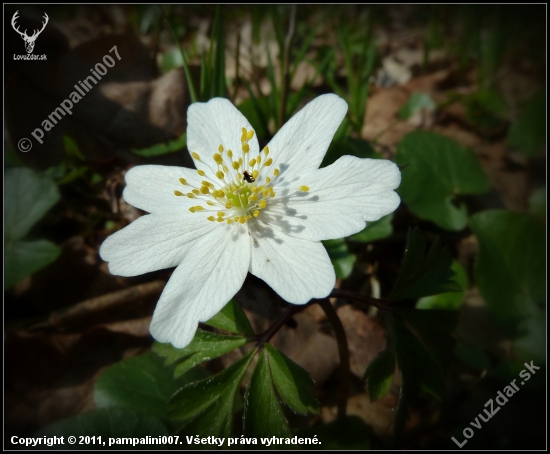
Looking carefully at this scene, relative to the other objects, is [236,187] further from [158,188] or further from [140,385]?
[140,385]

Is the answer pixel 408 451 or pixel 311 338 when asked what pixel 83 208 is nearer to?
pixel 311 338

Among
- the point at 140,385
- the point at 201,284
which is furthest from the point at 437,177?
the point at 140,385

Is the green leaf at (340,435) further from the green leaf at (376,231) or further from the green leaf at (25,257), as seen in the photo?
the green leaf at (25,257)

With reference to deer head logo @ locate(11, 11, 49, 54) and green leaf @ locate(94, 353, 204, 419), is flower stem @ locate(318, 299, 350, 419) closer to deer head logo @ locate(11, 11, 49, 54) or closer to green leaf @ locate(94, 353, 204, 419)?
green leaf @ locate(94, 353, 204, 419)

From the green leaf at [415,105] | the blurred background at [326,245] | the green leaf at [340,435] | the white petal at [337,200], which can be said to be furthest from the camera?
the green leaf at [415,105]

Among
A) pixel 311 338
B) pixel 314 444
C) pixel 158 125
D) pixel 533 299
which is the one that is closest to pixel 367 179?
pixel 311 338

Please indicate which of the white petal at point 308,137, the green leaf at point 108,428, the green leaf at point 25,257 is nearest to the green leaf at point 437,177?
the white petal at point 308,137

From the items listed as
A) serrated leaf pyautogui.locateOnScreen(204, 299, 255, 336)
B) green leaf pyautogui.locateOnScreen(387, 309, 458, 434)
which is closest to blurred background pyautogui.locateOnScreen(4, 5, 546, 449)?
green leaf pyautogui.locateOnScreen(387, 309, 458, 434)
